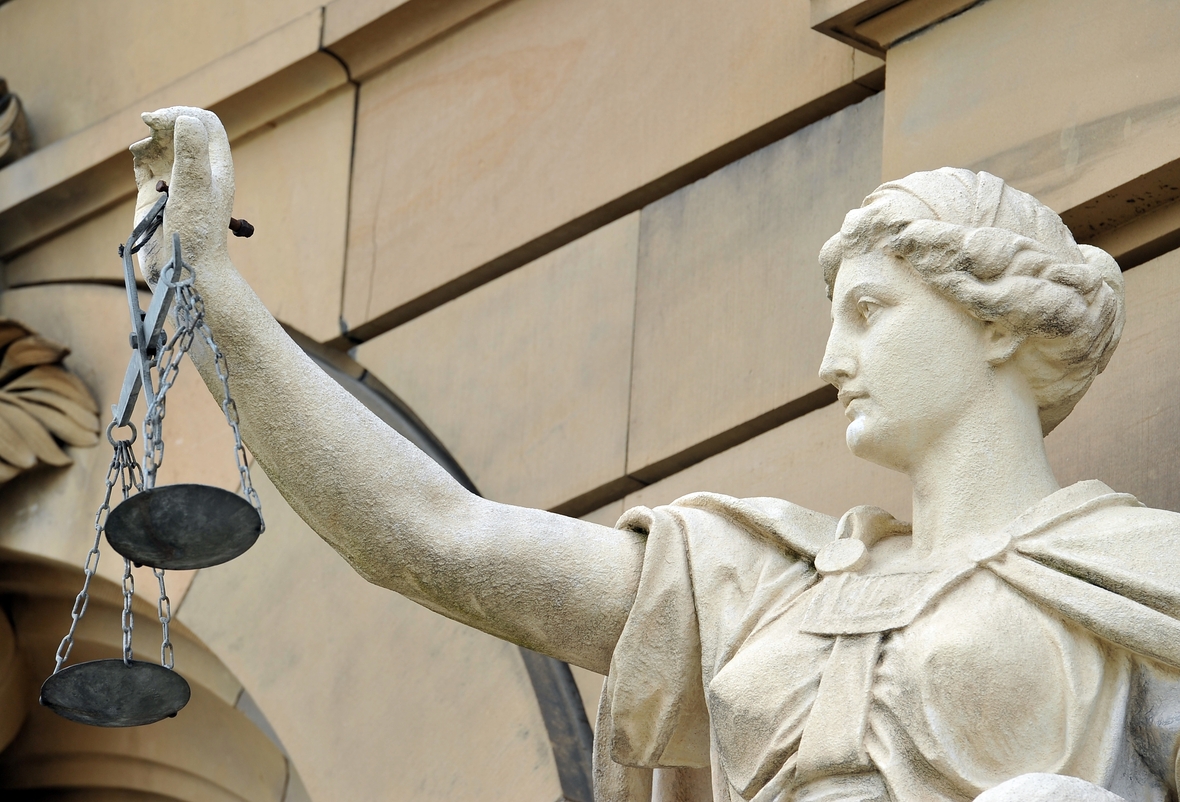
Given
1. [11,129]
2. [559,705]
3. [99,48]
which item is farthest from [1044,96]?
[11,129]

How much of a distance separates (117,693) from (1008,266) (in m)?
1.63

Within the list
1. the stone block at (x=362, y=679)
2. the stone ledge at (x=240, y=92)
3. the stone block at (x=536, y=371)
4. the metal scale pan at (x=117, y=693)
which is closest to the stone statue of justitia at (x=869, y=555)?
the metal scale pan at (x=117, y=693)

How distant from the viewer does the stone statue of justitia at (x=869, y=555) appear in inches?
154

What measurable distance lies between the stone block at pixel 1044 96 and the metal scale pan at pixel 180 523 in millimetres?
1795

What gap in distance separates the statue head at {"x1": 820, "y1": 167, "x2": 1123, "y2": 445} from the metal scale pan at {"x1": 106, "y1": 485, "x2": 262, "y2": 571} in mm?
983

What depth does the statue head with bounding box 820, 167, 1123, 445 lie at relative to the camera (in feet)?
13.7

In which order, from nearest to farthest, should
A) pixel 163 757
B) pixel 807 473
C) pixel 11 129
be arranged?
pixel 807 473
pixel 163 757
pixel 11 129

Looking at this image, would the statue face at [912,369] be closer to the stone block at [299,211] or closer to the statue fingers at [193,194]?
the statue fingers at [193,194]

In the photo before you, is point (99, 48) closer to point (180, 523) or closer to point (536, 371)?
point (536, 371)

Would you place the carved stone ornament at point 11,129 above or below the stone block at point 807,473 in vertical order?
below

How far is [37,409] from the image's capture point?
677 cm

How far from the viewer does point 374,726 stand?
19.6 feet

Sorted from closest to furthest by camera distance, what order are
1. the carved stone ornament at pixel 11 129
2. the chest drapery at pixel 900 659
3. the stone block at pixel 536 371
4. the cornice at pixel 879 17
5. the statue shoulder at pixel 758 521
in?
the chest drapery at pixel 900 659 < the statue shoulder at pixel 758 521 < the cornice at pixel 879 17 < the stone block at pixel 536 371 < the carved stone ornament at pixel 11 129

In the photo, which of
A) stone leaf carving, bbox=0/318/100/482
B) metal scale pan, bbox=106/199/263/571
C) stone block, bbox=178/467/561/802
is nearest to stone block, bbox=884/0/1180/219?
stone block, bbox=178/467/561/802
